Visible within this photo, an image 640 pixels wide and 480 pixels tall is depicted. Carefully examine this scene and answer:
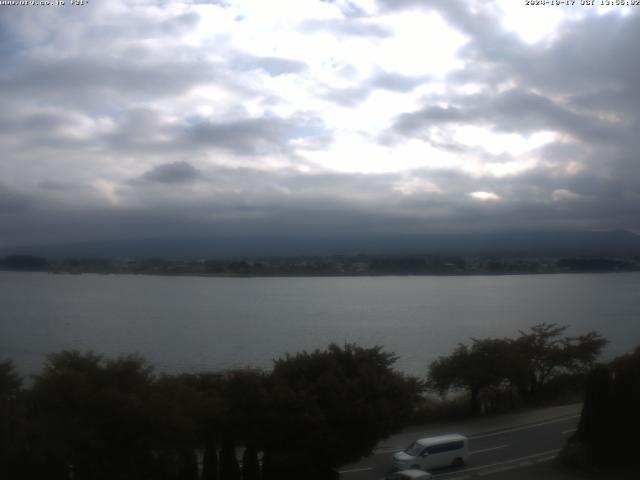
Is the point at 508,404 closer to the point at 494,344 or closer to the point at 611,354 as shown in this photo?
the point at 494,344

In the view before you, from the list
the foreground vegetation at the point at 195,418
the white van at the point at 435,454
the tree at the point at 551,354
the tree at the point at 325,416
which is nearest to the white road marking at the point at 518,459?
the white van at the point at 435,454

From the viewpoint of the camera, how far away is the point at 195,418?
11.9 metres

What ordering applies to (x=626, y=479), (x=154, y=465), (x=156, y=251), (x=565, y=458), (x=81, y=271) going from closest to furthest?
(x=154, y=465)
(x=626, y=479)
(x=565, y=458)
(x=81, y=271)
(x=156, y=251)

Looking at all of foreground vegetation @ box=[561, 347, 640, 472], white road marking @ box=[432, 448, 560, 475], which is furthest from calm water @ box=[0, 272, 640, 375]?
foreground vegetation @ box=[561, 347, 640, 472]

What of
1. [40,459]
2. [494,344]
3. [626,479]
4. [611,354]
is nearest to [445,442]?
[626,479]

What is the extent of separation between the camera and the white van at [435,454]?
15.3m

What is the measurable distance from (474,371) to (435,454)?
940 centimetres

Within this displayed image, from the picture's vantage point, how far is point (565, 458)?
48.5ft

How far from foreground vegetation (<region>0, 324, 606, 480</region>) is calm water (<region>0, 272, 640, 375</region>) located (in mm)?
13048

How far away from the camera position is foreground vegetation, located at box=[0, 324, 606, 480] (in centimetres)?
1057

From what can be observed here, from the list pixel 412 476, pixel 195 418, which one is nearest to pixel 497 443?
pixel 412 476

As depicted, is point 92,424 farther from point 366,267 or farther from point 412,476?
point 366,267

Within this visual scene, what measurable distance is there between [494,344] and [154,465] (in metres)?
17.4

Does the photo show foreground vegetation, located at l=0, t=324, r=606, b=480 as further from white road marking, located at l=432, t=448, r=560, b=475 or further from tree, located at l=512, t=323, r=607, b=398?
tree, located at l=512, t=323, r=607, b=398
